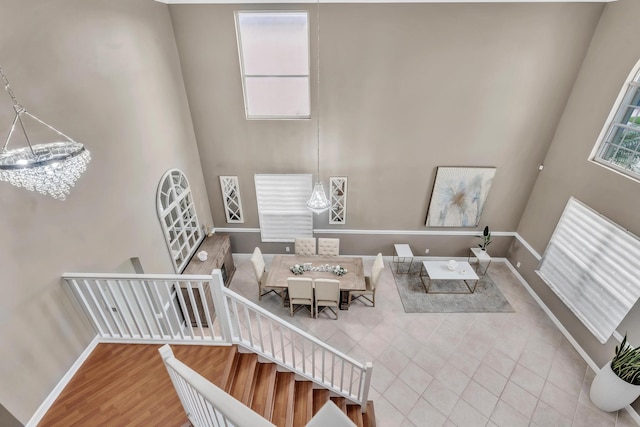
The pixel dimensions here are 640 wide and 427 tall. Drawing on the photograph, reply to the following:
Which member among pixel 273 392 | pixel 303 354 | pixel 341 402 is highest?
pixel 303 354

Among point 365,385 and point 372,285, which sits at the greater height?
point 365,385

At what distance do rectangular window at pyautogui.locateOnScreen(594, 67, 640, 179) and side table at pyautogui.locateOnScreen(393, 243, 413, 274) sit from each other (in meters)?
3.50

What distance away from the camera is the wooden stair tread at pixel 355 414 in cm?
347

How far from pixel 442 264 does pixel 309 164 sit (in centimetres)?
352

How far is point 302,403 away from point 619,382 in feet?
13.0

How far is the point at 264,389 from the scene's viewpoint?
3.13 meters

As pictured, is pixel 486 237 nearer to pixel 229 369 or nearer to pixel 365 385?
pixel 365 385

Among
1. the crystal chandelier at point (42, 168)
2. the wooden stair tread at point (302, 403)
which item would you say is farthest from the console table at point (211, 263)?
the crystal chandelier at point (42, 168)

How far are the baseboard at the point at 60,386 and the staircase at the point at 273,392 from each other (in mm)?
1492

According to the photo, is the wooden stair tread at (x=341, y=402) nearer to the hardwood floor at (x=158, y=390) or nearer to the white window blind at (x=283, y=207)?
the hardwood floor at (x=158, y=390)

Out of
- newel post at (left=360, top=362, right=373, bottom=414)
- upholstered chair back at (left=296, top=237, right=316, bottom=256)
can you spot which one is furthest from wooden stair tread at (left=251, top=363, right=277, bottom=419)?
upholstered chair back at (left=296, top=237, right=316, bottom=256)

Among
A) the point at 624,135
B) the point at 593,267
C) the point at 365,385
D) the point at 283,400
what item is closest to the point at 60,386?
the point at 283,400

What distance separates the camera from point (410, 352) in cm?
462

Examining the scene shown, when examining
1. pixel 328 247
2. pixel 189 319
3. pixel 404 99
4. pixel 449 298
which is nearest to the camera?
pixel 189 319
